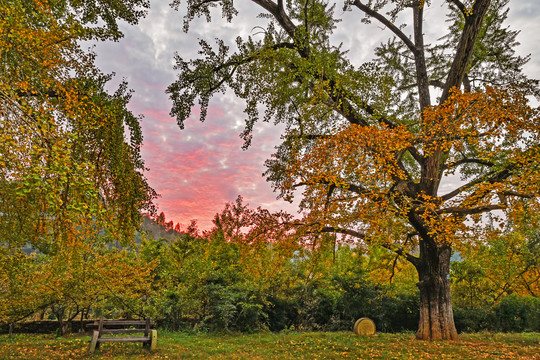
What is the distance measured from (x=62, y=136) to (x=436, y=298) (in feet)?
39.5

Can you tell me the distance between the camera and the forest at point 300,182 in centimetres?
490

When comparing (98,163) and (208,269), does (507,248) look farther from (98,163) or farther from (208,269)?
(98,163)

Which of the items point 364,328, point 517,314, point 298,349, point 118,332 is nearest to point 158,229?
point 118,332

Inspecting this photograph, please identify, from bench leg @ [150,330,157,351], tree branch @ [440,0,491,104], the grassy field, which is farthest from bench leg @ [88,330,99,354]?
tree branch @ [440,0,491,104]

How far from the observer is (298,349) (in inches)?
349

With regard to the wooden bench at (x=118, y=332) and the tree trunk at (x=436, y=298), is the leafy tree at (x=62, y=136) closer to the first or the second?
the wooden bench at (x=118, y=332)

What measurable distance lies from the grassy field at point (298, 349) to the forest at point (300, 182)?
1.76 metres

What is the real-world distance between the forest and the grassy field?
176 cm

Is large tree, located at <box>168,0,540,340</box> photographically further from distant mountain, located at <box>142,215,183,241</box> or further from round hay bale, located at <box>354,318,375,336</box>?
distant mountain, located at <box>142,215,183,241</box>

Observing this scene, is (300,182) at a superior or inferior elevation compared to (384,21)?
inferior

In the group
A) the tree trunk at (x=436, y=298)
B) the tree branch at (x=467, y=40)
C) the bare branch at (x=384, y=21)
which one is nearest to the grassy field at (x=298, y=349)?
the tree trunk at (x=436, y=298)

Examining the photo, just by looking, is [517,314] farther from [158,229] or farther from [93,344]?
[158,229]

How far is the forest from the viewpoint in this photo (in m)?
4.90

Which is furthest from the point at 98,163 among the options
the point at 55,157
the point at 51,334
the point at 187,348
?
the point at 51,334
